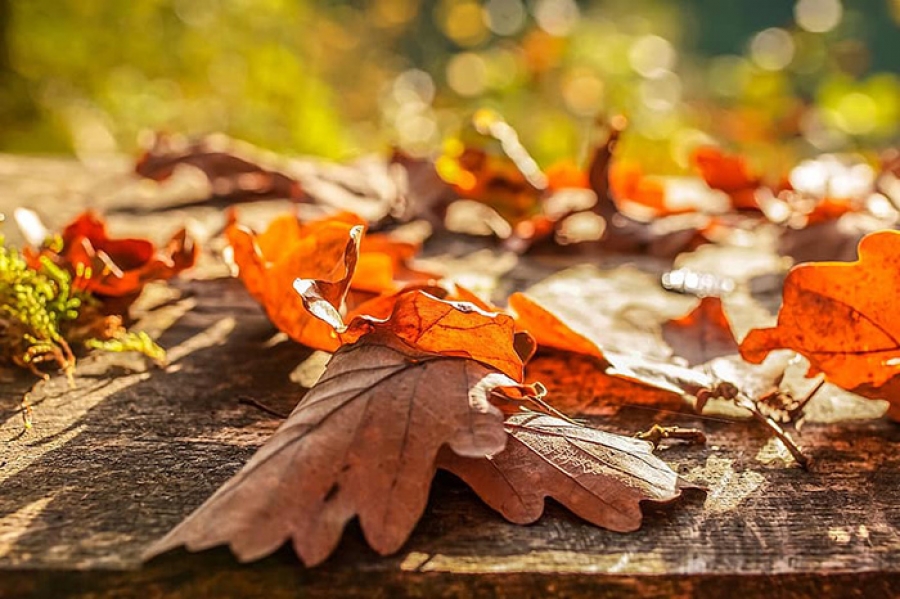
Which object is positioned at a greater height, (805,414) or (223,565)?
(223,565)

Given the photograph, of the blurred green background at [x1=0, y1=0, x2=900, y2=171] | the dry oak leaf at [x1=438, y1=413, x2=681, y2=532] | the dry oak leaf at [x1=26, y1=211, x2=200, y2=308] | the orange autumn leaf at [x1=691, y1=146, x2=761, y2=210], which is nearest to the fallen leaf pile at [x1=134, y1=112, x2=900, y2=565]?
the dry oak leaf at [x1=438, y1=413, x2=681, y2=532]

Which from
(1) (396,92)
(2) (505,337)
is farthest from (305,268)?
(1) (396,92)

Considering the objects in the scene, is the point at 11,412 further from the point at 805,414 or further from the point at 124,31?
the point at 124,31

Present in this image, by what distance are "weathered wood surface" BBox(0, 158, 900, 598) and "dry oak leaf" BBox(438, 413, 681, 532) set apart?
13 millimetres

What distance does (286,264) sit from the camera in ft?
2.82

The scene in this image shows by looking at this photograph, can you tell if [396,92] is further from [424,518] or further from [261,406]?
[424,518]

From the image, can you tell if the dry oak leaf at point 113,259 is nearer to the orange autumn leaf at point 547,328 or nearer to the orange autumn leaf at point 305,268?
the orange autumn leaf at point 305,268

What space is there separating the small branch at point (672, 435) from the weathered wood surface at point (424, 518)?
1 cm

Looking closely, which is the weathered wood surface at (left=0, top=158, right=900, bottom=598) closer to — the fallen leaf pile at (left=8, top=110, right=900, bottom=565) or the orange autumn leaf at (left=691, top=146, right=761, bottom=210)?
the fallen leaf pile at (left=8, top=110, right=900, bottom=565)

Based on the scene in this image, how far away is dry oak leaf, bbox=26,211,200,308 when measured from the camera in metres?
0.97

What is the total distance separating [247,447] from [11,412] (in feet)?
0.74

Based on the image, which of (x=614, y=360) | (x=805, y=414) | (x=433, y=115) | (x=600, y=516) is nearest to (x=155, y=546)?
(x=600, y=516)

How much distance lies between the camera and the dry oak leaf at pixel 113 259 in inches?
38.3

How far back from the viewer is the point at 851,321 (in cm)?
77
